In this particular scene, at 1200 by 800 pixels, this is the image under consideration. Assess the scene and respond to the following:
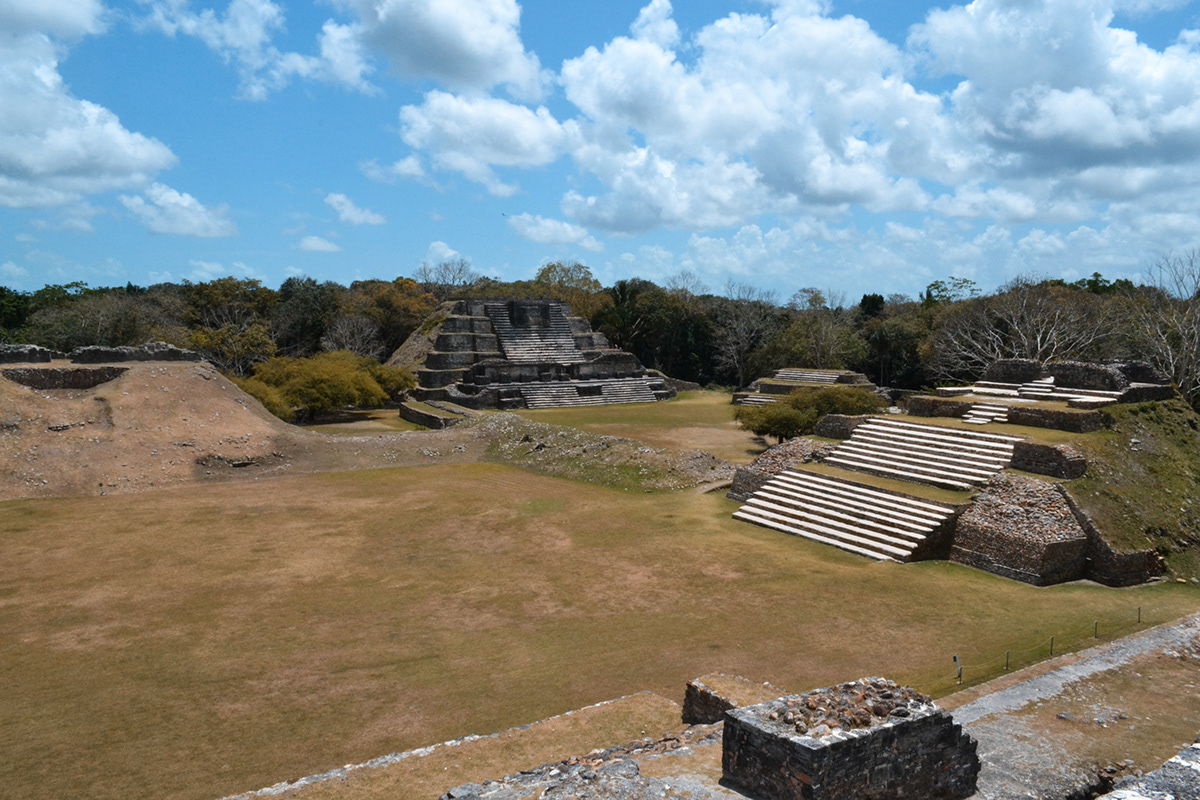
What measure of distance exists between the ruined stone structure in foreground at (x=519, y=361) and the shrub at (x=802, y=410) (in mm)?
16449

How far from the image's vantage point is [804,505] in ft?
50.4

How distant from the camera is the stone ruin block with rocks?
16.0ft

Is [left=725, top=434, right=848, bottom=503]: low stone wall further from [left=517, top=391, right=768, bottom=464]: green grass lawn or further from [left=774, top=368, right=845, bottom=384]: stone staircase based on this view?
[left=774, top=368, right=845, bottom=384]: stone staircase

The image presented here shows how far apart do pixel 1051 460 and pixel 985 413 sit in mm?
3982

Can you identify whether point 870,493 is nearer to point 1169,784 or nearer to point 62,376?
point 1169,784

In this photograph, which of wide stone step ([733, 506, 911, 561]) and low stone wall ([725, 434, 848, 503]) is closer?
wide stone step ([733, 506, 911, 561])

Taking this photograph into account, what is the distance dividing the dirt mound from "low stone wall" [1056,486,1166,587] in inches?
659

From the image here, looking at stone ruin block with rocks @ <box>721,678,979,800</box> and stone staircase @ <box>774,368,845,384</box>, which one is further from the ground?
stone staircase @ <box>774,368,845,384</box>

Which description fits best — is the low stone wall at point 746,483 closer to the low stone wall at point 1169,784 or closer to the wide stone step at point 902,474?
the wide stone step at point 902,474

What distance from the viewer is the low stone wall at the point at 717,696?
270 inches

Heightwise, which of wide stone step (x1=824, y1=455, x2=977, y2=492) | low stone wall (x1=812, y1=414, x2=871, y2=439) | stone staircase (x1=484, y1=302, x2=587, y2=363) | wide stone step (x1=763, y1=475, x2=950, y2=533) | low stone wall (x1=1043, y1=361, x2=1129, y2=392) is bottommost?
wide stone step (x1=763, y1=475, x2=950, y2=533)

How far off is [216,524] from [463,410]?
54.7 feet

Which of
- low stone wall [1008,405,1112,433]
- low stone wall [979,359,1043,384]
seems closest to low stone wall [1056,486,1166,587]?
low stone wall [1008,405,1112,433]

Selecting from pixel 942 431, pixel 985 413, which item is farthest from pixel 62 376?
pixel 985 413
